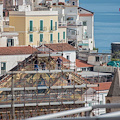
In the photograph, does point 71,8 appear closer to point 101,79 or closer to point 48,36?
point 48,36

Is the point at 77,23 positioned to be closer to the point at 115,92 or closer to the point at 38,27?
the point at 38,27

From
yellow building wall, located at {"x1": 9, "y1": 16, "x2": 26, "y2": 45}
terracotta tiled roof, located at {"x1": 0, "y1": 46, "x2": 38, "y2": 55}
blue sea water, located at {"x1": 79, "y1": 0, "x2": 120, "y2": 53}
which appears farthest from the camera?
blue sea water, located at {"x1": 79, "y1": 0, "x2": 120, "y2": 53}

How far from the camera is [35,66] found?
26.2m

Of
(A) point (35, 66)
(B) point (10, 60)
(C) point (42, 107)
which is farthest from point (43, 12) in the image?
(C) point (42, 107)

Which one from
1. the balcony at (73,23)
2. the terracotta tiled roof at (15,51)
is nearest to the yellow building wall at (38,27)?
the balcony at (73,23)

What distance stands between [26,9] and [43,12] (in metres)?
1.98

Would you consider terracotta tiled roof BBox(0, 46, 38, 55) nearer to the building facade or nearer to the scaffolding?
the scaffolding

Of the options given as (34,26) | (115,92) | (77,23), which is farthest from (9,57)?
(77,23)

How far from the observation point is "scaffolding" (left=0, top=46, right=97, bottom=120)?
21922 millimetres

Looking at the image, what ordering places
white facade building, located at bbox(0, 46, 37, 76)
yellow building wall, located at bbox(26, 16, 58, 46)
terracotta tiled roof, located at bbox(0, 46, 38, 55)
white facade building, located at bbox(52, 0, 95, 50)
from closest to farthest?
white facade building, located at bbox(0, 46, 37, 76)
terracotta tiled roof, located at bbox(0, 46, 38, 55)
yellow building wall, located at bbox(26, 16, 58, 46)
white facade building, located at bbox(52, 0, 95, 50)

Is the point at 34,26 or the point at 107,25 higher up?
the point at 107,25

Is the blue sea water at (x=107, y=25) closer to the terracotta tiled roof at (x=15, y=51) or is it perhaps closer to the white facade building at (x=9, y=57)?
the terracotta tiled roof at (x=15, y=51)

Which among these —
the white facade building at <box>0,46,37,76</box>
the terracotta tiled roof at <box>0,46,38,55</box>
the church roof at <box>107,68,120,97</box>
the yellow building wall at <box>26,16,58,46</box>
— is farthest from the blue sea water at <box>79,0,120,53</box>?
the church roof at <box>107,68,120,97</box>

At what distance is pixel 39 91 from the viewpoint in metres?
24.4
